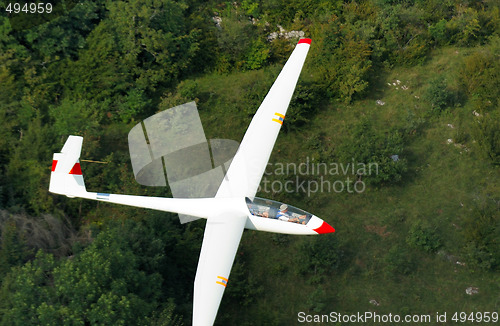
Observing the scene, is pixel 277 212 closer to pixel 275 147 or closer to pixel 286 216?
pixel 286 216

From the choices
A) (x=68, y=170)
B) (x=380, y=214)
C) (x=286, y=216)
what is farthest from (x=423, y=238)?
(x=68, y=170)

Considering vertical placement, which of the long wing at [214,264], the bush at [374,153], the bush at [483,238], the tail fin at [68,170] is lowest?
the bush at [483,238]

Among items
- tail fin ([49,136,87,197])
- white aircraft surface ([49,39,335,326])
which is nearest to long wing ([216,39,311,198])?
white aircraft surface ([49,39,335,326])

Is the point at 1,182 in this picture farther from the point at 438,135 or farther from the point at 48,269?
the point at 438,135

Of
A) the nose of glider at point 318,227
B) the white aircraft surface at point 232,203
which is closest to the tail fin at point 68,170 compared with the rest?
the white aircraft surface at point 232,203

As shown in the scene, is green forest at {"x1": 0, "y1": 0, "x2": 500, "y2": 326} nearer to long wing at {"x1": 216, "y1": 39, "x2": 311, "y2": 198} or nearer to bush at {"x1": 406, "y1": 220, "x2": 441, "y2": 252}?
bush at {"x1": 406, "y1": 220, "x2": 441, "y2": 252}

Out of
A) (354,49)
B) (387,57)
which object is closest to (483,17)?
(387,57)

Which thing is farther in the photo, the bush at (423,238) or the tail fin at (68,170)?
the bush at (423,238)
